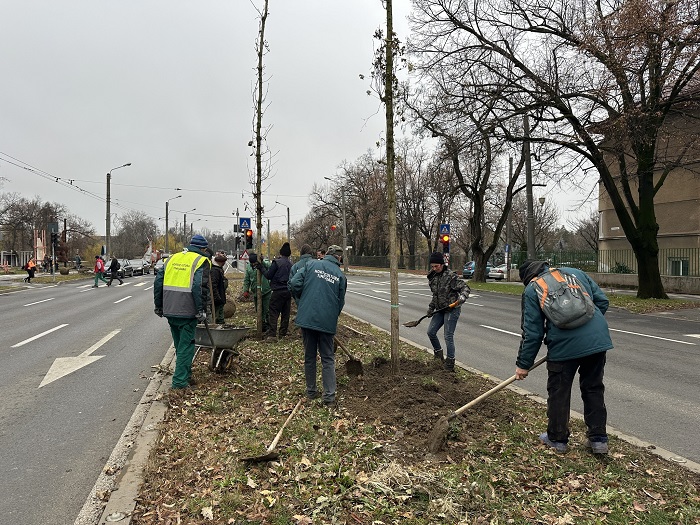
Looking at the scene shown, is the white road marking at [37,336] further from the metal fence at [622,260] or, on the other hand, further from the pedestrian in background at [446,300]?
the metal fence at [622,260]

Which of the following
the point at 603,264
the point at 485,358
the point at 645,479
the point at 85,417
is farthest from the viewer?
the point at 603,264

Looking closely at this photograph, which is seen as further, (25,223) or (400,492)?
(25,223)

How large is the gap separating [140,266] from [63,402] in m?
43.5

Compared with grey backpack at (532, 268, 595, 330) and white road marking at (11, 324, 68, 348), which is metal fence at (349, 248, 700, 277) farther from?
white road marking at (11, 324, 68, 348)

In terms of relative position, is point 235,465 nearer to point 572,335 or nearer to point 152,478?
point 152,478


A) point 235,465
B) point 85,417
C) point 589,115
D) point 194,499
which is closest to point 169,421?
point 85,417

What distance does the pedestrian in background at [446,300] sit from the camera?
24.2 feet

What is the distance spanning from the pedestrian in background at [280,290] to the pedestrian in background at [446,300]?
3148 millimetres

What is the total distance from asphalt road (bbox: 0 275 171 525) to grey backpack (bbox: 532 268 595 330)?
3843 millimetres

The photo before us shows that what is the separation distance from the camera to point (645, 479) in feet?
12.6

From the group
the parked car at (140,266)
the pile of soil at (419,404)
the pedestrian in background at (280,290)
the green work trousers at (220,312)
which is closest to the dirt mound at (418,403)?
the pile of soil at (419,404)

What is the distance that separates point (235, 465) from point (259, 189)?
683 centimetres

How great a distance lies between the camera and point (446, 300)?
752 centimetres

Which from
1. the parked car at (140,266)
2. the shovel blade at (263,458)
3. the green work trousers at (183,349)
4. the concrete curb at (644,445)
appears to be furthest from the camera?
the parked car at (140,266)
